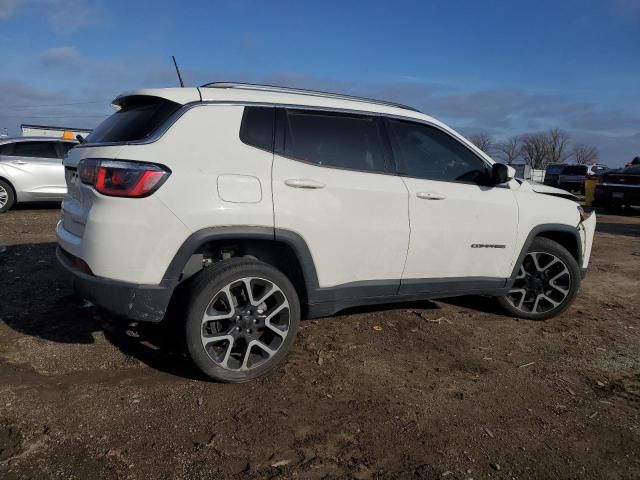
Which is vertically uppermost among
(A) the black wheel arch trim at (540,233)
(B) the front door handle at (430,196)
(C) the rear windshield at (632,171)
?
(C) the rear windshield at (632,171)

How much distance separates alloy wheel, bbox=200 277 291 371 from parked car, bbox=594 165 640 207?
591 inches

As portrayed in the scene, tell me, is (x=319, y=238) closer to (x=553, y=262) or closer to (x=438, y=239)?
(x=438, y=239)

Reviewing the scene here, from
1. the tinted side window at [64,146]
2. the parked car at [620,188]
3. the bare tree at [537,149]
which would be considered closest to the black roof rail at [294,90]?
the tinted side window at [64,146]

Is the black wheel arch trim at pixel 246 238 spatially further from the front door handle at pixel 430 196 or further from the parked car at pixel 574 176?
the parked car at pixel 574 176

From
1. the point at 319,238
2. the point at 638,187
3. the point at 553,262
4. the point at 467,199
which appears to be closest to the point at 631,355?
the point at 553,262

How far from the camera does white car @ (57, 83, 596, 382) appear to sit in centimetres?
296

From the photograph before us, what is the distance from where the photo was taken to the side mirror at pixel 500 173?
4.10m

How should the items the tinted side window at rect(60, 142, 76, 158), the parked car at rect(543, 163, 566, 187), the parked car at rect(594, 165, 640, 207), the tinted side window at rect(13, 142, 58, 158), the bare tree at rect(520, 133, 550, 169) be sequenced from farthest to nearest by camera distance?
the bare tree at rect(520, 133, 550, 169) < the parked car at rect(543, 163, 566, 187) < the parked car at rect(594, 165, 640, 207) < the tinted side window at rect(60, 142, 76, 158) < the tinted side window at rect(13, 142, 58, 158)

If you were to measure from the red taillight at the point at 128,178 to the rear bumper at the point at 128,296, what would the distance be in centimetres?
A: 53

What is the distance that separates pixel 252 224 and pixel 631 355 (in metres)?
3.22

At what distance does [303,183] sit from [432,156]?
129 centimetres

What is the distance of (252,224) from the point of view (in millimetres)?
3152

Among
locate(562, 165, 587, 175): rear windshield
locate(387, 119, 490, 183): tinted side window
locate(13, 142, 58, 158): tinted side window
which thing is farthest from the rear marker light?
locate(562, 165, 587, 175): rear windshield

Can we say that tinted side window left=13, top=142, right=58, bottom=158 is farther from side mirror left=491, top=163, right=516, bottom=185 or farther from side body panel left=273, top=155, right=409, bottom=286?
side mirror left=491, top=163, right=516, bottom=185
